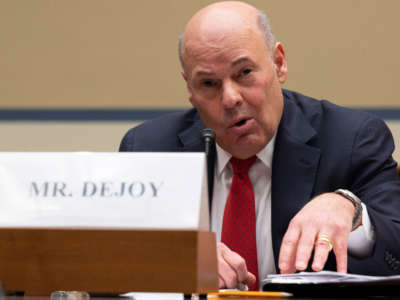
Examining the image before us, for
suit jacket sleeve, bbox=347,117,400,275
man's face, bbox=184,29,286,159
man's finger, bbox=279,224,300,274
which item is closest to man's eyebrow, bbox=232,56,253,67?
man's face, bbox=184,29,286,159

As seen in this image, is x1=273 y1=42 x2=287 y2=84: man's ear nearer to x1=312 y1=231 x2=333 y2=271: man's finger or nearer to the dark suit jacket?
the dark suit jacket

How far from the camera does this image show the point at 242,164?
6.52 feet

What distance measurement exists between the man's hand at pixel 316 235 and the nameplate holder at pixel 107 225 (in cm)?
24

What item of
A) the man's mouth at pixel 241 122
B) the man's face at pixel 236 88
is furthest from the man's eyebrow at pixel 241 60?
the man's mouth at pixel 241 122

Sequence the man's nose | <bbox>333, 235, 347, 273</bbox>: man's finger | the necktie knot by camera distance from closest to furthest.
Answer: <bbox>333, 235, 347, 273</bbox>: man's finger
the man's nose
the necktie knot

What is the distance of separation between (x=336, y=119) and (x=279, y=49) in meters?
0.31

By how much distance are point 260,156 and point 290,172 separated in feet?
0.37

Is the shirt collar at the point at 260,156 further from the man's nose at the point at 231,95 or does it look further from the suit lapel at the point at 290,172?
A: the man's nose at the point at 231,95

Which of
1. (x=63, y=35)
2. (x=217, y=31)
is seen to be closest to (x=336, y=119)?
(x=217, y=31)

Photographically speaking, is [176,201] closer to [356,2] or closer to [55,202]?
[55,202]

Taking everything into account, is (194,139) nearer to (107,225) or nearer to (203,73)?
(203,73)

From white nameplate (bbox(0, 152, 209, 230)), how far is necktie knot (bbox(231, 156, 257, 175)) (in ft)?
3.06

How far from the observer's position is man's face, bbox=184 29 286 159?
1.87 metres

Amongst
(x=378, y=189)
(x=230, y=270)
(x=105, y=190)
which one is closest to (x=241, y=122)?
(x=378, y=189)
